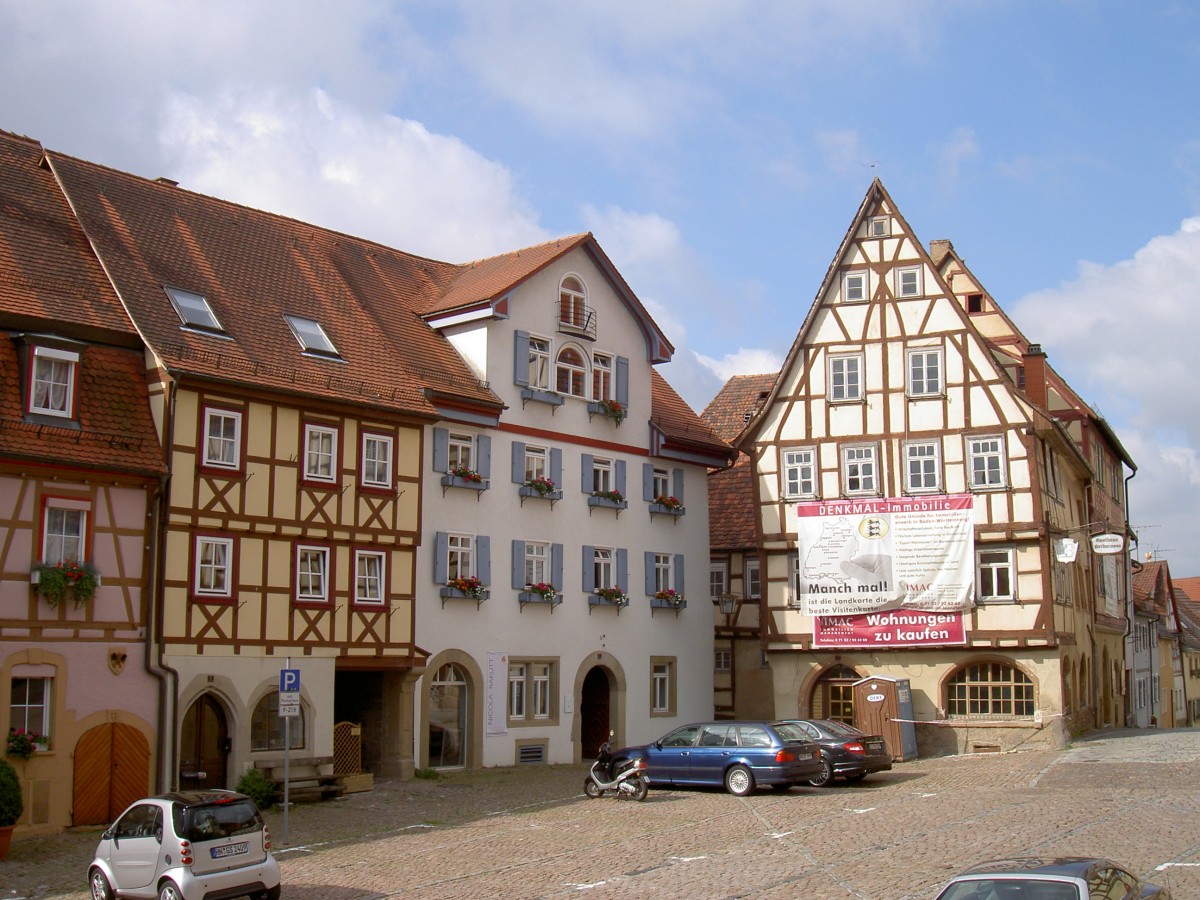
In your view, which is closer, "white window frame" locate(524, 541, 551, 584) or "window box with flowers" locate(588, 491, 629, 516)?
"white window frame" locate(524, 541, 551, 584)

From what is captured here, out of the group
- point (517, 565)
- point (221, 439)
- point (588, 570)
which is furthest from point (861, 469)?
point (221, 439)

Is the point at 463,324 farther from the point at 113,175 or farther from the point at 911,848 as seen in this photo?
the point at 911,848

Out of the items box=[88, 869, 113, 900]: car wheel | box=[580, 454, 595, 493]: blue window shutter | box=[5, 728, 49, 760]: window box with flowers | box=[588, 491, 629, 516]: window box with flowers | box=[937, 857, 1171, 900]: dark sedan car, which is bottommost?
box=[88, 869, 113, 900]: car wheel

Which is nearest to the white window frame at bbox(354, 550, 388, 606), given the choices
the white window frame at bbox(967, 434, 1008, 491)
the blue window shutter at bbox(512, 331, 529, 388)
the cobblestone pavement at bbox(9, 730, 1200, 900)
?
the cobblestone pavement at bbox(9, 730, 1200, 900)

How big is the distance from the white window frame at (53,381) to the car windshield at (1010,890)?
18.5 metres

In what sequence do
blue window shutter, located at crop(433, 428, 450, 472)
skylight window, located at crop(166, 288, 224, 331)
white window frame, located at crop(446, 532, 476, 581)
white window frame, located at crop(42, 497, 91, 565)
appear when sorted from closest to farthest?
white window frame, located at crop(42, 497, 91, 565) < skylight window, located at crop(166, 288, 224, 331) < blue window shutter, located at crop(433, 428, 450, 472) < white window frame, located at crop(446, 532, 476, 581)

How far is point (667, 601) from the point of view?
37.1 meters

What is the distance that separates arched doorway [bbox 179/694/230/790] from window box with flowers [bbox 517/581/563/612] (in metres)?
8.38

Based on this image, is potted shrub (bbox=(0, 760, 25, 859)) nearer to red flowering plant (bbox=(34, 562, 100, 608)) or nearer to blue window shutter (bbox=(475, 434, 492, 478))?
red flowering plant (bbox=(34, 562, 100, 608))

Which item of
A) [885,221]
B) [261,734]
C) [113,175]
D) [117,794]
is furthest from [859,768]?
[113,175]

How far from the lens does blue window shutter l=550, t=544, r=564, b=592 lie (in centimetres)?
3419

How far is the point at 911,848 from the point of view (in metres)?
19.0

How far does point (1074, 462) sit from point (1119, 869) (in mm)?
30674

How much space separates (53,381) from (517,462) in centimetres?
1170
